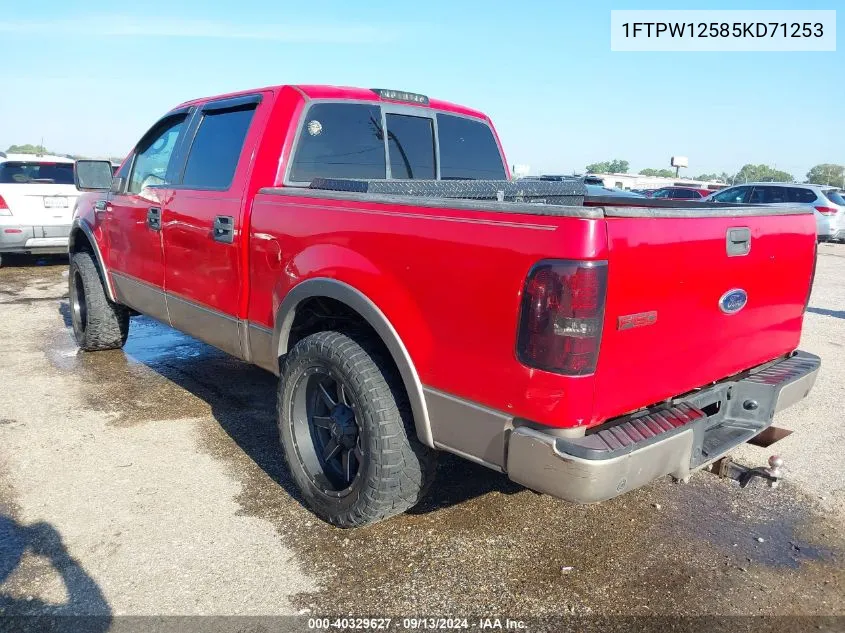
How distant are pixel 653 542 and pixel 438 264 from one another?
1653 mm

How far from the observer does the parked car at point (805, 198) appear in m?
16.0

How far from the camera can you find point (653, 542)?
302 cm

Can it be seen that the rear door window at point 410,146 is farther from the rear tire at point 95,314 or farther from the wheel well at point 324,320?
the rear tire at point 95,314

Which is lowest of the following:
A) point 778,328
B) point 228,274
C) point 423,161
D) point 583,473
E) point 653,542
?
point 653,542

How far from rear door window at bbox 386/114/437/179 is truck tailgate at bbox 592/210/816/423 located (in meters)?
1.95

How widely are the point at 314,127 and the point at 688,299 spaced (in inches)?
83.0

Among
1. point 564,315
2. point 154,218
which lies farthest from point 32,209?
point 564,315

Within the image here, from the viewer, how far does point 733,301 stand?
2625mm

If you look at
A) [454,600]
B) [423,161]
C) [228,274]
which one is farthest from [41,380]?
[454,600]

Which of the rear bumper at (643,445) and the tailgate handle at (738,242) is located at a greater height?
the tailgate handle at (738,242)

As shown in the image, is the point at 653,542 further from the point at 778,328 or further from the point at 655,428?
the point at 778,328

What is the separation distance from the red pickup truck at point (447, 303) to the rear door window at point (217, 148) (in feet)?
0.05

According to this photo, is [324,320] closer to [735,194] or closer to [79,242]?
[79,242]

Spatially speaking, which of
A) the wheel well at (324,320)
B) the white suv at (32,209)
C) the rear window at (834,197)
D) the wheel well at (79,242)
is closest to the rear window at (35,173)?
the white suv at (32,209)
